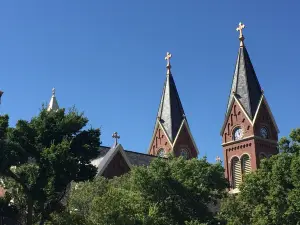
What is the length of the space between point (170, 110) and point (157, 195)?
29.5 meters

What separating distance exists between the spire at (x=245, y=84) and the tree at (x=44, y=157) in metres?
27.6

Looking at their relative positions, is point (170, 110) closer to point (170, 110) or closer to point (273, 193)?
point (170, 110)

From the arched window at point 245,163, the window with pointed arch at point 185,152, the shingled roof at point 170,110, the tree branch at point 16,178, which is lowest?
the tree branch at point 16,178

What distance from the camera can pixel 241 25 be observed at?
54.9 m

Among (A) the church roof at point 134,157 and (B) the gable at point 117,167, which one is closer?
(B) the gable at point 117,167

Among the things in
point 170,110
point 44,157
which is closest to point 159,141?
point 170,110

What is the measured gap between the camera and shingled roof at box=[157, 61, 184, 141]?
188ft

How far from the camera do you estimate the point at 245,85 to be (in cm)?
5200

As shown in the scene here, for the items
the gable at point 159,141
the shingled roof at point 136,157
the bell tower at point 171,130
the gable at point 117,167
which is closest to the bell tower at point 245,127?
the bell tower at point 171,130

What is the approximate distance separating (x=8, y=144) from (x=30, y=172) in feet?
5.57

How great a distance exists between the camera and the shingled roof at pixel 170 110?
57213 millimetres

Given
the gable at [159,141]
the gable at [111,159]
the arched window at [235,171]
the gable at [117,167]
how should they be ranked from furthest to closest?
the gable at [159,141]
the arched window at [235,171]
the gable at [117,167]
the gable at [111,159]

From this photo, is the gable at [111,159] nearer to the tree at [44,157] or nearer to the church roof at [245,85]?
the tree at [44,157]

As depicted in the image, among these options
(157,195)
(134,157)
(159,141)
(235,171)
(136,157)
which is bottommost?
(157,195)
